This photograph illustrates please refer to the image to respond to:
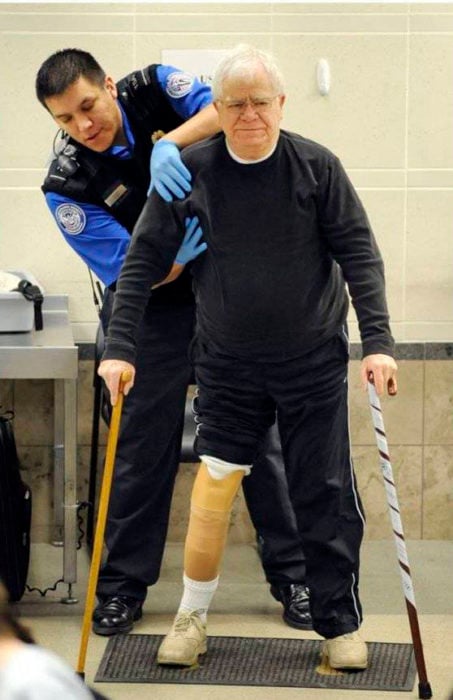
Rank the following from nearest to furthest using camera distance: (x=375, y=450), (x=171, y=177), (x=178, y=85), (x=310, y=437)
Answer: (x=171, y=177), (x=310, y=437), (x=178, y=85), (x=375, y=450)

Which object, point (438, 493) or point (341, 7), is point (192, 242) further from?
point (438, 493)

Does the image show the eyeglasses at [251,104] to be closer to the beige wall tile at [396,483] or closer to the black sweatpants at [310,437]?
the black sweatpants at [310,437]

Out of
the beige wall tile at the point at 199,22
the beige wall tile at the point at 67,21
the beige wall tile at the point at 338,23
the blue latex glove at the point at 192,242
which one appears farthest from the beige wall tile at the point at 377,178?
the blue latex glove at the point at 192,242

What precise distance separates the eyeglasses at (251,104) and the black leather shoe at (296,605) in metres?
1.31

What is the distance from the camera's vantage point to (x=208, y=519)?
3.03 metres

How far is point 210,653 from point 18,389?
49.0 inches

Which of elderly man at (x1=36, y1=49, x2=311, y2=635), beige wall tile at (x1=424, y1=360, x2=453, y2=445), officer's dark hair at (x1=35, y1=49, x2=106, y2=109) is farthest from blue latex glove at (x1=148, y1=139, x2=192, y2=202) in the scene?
beige wall tile at (x1=424, y1=360, x2=453, y2=445)

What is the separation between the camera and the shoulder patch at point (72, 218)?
327 cm

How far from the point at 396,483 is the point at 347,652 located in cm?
121

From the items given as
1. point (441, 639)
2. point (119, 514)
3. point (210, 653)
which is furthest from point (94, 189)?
point (441, 639)

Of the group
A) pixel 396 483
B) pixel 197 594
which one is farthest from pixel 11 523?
pixel 396 483

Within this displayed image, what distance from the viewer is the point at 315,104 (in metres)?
4.02

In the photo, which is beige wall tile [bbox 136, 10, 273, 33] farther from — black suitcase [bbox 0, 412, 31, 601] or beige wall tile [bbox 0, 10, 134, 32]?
black suitcase [bbox 0, 412, 31, 601]

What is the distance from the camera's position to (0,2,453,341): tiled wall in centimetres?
397
